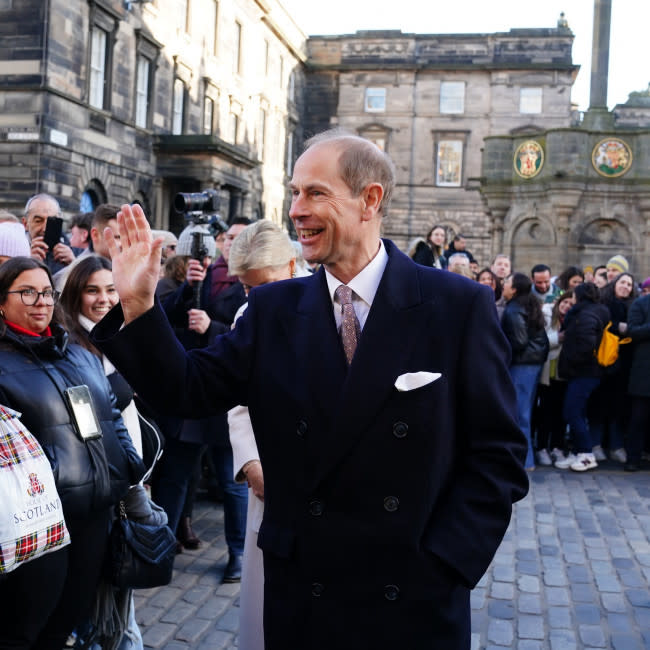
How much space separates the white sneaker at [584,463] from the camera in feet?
28.3

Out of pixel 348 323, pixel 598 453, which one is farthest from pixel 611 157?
pixel 348 323

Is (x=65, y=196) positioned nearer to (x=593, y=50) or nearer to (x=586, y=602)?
(x=593, y=50)

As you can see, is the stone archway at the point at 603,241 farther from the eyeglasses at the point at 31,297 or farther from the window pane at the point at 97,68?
the eyeglasses at the point at 31,297

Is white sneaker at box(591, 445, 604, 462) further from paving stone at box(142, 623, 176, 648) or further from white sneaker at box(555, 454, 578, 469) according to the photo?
paving stone at box(142, 623, 176, 648)

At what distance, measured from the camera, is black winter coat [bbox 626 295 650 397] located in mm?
8578

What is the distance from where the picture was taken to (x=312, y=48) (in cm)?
4809

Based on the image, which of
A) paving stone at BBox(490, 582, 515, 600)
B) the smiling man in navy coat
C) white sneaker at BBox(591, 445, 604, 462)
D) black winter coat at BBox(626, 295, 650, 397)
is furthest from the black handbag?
white sneaker at BBox(591, 445, 604, 462)

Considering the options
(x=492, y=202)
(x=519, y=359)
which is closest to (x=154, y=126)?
(x=492, y=202)

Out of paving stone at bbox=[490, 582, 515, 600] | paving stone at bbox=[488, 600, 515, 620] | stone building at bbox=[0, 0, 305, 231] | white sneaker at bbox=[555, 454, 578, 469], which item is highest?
stone building at bbox=[0, 0, 305, 231]

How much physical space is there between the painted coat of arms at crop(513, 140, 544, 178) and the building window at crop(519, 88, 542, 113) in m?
27.7

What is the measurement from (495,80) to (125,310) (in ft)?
155

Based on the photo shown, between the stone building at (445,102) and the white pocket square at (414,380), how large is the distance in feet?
144

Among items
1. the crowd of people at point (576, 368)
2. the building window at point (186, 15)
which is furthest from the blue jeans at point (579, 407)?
the building window at point (186, 15)

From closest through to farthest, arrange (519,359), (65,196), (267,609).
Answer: (267,609) → (519,359) → (65,196)
